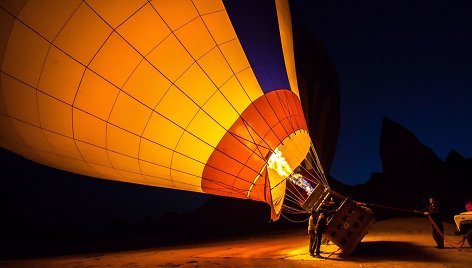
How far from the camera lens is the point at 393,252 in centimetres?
536

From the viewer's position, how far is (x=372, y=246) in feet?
20.2

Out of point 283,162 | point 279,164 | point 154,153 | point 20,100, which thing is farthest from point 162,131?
point 283,162

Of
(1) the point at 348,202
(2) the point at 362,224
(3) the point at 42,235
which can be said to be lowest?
(2) the point at 362,224

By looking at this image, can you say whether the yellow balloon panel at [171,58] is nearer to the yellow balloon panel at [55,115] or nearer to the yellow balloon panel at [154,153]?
the yellow balloon panel at [154,153]

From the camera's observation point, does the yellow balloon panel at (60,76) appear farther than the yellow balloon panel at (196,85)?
No

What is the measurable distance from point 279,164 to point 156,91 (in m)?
3.13

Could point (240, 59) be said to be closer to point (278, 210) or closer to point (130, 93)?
point (130, 93)

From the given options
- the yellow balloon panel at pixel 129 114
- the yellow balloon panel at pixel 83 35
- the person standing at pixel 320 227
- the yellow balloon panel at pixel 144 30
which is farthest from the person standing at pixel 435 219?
the yellow balloon panel at pixel 83 35

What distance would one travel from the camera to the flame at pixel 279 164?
6811 mm

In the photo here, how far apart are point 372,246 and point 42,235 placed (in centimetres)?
2981

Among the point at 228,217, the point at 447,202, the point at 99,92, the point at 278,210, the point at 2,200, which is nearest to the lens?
the point at 99,92

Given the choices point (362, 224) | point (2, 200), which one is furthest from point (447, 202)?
point (2, 200)

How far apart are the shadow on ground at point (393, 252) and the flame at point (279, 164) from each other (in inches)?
83.0

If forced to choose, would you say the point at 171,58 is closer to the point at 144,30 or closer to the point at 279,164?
the point at 144,30
